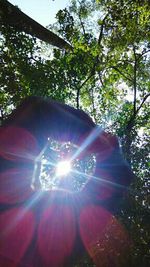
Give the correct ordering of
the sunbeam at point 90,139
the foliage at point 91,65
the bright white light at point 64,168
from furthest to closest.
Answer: the foliage at point 91,65 < the bright white light at point 64,168 < the sunbeam at point 90,139

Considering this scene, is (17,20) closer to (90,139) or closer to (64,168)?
(64,168)

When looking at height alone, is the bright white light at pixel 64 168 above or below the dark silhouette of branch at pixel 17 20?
below

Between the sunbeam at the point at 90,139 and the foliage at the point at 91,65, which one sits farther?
the foliage at the point at 91,65

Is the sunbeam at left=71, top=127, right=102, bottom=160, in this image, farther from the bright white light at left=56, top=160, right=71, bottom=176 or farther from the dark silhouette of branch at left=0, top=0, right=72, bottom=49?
the dark silhouette of branch at left=0, top=0, right=72, bottom=49

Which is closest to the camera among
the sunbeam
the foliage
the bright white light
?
the sunbeam

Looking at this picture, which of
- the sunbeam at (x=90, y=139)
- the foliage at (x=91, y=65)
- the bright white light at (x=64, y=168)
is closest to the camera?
the sunbeam at (x=90, y=139)

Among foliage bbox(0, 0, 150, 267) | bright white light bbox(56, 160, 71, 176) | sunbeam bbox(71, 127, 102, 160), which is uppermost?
foliage bbox(0, 0, 150, 267)

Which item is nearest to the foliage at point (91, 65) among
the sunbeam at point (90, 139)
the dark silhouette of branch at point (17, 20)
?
the dark silhouette of branch at point (17, 20)

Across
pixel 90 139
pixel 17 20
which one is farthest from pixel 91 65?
pixel 90 139

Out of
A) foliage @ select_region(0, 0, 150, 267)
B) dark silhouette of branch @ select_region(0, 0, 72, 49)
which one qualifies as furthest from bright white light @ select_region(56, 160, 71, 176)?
dark silhouette of branch @ select_region(0, 0, 72, 49)

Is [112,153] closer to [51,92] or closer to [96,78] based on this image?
[51,92]

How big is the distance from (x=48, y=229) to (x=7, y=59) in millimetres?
16720

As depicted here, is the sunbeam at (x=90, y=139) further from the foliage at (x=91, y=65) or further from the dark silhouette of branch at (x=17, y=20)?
the dark silhouette of branch at (x=17, y=20)

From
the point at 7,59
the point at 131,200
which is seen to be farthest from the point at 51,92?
the point at 131,200
